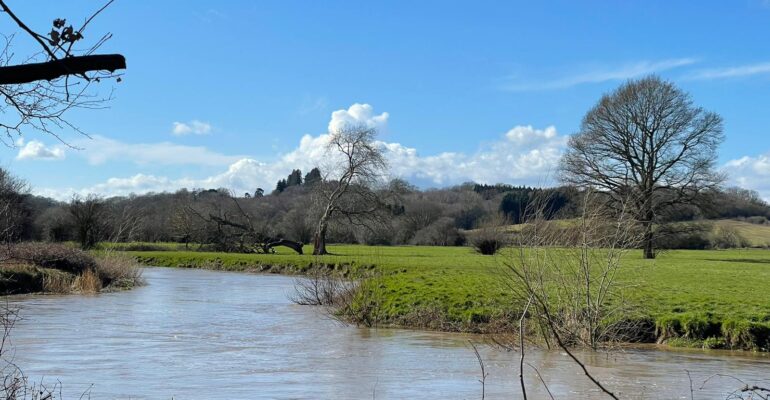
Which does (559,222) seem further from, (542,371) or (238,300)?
(238,300)

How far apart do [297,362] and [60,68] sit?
10348mm

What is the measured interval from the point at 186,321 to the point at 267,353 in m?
6.24

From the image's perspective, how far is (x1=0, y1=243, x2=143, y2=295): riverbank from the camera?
26.2 meters

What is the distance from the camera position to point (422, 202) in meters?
110

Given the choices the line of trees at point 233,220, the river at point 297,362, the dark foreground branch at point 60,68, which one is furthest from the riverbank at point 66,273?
the dark foreground branch at point 60,68

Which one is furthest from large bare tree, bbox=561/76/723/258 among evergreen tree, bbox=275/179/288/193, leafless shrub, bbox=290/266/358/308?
evergreen tree, bbox=275/179/288/193

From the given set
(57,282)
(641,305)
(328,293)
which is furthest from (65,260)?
(641,305)

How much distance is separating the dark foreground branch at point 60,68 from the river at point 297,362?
286 inches

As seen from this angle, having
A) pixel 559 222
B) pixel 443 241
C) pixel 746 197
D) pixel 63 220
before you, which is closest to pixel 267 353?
pixel 559 222

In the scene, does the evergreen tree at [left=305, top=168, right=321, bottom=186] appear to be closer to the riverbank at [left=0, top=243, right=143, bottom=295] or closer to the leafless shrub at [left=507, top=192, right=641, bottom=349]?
the riverbank at [left=0, top=243, right=143, bottom=295]

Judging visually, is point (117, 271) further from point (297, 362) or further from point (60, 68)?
point (60, 68)

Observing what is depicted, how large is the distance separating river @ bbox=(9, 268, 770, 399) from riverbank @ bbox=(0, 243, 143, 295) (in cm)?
669

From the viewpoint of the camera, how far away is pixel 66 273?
28312 mm

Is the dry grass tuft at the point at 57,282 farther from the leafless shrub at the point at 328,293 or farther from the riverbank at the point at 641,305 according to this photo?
the riverbank at the point at 641,305
